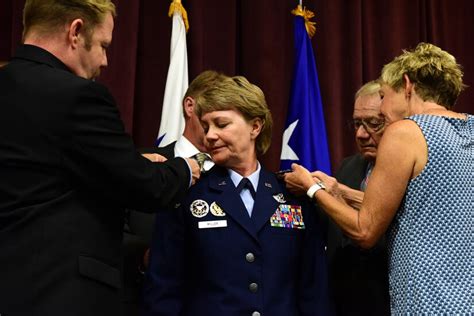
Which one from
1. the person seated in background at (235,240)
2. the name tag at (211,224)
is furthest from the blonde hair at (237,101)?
the name tag at (211,224)

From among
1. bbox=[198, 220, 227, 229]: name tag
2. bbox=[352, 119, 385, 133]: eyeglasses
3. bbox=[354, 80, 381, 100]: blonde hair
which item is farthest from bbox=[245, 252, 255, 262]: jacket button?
bbox=[354, 80, 381, 100]: blonde hair

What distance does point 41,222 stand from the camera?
1.60m

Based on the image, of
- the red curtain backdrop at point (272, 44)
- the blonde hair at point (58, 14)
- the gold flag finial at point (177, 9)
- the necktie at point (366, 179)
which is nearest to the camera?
the blonde hair at point (58, 14)

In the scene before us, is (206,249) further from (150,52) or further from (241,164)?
(150,52)

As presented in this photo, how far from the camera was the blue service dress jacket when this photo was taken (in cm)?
196

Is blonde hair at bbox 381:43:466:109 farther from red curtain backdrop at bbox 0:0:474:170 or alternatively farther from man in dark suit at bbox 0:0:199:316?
red curtain backdrop at bbox 0:0:474:170

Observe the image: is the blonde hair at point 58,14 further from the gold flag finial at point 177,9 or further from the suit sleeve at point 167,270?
the gold flag finial at point 177,9

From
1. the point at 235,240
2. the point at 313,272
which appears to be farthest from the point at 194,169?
the point at 313,272

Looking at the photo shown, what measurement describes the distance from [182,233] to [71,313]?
52 cm

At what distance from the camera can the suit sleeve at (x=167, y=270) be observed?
6.46ft

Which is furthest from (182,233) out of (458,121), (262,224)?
(458,121)

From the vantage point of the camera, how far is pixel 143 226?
2.55 meters

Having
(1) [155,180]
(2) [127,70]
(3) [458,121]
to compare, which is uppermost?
(2) [127,70]

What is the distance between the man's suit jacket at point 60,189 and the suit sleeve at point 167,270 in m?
0.27
